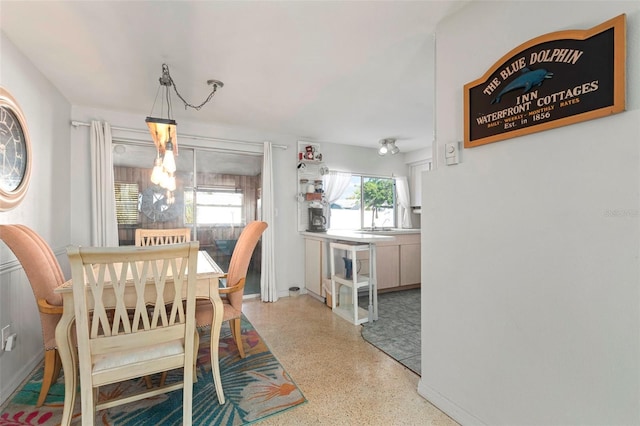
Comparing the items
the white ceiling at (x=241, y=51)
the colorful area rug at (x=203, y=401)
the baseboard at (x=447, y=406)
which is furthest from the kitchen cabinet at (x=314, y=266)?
the baseboard at (x=447, y=406)

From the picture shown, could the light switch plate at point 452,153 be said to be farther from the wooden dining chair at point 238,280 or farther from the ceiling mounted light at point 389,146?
the ceiling mounted light at point 389,146

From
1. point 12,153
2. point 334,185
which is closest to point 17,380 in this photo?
point 12,153

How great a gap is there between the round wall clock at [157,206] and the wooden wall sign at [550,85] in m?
3.38

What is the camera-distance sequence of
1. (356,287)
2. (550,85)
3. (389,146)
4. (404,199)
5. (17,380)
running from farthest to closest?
→ (404,199) < (389,146) < (356,287) < (17,380) < (550,85)

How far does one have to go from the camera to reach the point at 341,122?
3.54m

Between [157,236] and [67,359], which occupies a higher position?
[157,236]

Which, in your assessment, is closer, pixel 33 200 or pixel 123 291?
pixel 123 291

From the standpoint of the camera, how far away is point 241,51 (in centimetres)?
→ 198

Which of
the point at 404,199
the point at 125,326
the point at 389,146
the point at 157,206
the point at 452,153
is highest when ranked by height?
the point at 389,146

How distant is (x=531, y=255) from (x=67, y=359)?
235 cm

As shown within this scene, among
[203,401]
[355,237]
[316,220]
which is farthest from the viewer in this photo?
[316,220]

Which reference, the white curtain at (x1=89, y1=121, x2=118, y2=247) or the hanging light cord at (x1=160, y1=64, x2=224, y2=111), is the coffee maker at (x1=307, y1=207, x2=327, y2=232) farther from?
the white curtain at (x1=89, y1=121, x2=118, y2=247)

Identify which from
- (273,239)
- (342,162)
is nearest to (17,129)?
(273,239)

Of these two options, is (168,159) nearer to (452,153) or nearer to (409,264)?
(452,153)
